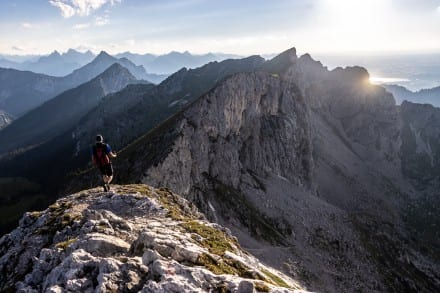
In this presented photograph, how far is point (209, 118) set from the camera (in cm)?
10069

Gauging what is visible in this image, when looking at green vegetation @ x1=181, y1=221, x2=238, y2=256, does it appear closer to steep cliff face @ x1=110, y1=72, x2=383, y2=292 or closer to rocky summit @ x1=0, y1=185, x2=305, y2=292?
Result: rocky summit @ x1=0, y1=185, x2=305, y2=292

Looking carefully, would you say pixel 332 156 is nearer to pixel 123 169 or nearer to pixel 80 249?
pixel 123 169

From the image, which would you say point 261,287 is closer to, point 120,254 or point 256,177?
point 120,254

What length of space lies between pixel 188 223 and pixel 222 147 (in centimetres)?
7615

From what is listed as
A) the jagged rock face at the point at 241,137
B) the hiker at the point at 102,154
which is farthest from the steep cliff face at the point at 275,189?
the hiker at the point at 102,154

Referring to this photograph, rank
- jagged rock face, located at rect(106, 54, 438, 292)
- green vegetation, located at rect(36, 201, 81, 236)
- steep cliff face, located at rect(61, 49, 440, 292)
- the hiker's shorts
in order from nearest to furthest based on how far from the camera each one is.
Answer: green vegetation, located at rect(36, 201, 81, 236) < the hiker's shorts < steep cliff face, located at rect(61, 49, 440, 292) < jagged rock face, located at rect(106, 54, 438, 292)

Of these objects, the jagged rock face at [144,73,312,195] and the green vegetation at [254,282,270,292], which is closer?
the green vegetation at [254,282,270,292]

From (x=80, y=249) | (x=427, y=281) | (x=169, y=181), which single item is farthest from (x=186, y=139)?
(x=427, y=281)

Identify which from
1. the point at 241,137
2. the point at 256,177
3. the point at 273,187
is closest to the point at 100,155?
the point at 256,177

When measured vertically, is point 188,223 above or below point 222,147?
above

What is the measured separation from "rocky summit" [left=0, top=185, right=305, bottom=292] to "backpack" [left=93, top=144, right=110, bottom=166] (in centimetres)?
359

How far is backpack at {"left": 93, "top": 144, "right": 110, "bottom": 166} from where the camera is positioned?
93.8 feet

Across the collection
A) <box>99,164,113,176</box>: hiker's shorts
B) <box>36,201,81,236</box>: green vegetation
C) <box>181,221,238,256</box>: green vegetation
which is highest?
<box>99,164,113,176</box>: hiker's shorts

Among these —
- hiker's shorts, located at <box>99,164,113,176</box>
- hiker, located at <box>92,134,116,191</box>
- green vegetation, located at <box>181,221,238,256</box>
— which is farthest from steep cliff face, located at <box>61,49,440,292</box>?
green vegetation, located at <box>181,221,238,256</box>
